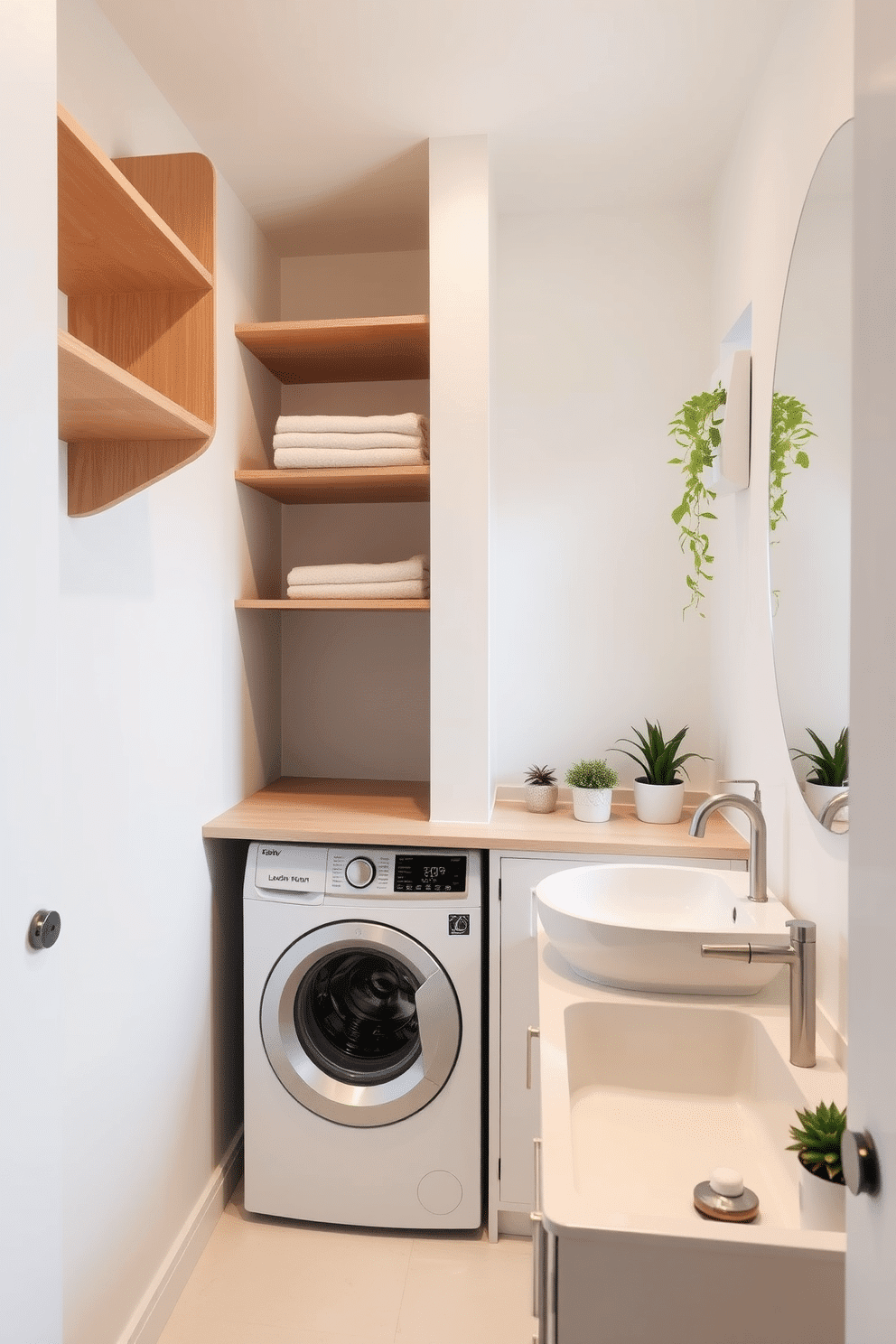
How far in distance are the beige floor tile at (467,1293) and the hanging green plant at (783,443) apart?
5.58 feet

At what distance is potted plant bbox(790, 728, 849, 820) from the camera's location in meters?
1.29

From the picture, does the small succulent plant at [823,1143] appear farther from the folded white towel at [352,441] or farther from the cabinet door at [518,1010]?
the folded white towel at [352,441]

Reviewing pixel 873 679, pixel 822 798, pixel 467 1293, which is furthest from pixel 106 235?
pixel 467 1293

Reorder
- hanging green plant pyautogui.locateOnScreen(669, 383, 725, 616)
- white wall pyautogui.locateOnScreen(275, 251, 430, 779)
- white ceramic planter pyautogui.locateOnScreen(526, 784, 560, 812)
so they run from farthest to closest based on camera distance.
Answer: white wall pyautogui.locateOnScreen(275, 251, 430, 779) < white ceramic planter pyautogui.locateOnScreen(526, 784, 560, 812) < hanging green plant pyautogui.locateOnScreen(669, 383, 725, 616)

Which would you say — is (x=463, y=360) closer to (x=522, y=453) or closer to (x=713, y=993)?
(x=522, y=453)

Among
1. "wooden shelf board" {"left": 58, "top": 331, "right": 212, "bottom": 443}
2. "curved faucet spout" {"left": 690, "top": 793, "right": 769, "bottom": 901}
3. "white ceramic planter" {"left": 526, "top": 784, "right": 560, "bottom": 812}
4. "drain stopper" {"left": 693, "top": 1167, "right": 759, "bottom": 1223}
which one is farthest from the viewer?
"white ceramic planter" {"left": 526, "top": 784, "right": 560, "bottom": 812}

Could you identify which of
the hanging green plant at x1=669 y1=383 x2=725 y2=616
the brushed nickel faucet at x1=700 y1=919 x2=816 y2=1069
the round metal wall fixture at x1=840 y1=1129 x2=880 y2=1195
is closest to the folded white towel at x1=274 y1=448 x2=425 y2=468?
the hanging green plant at x1=669 y1=383 x2=725 y2=616

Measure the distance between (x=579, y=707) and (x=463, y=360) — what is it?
1.03 meters

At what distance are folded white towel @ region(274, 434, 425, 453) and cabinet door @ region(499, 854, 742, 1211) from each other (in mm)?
1076

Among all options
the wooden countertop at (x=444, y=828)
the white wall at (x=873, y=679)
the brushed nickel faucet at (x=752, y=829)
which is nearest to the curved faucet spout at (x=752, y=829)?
the brushed nickel faucet at (x=752, y=829)

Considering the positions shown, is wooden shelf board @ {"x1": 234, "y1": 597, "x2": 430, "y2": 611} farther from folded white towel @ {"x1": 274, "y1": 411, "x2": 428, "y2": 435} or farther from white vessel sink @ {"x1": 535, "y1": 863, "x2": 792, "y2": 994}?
white vessel sink @ {"x1": 535, "y1": 863, "x2": 792, "y2": 994}

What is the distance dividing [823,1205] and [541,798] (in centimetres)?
149

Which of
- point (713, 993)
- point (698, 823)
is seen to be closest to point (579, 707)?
point (698, 823)

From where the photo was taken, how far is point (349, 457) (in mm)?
2236
